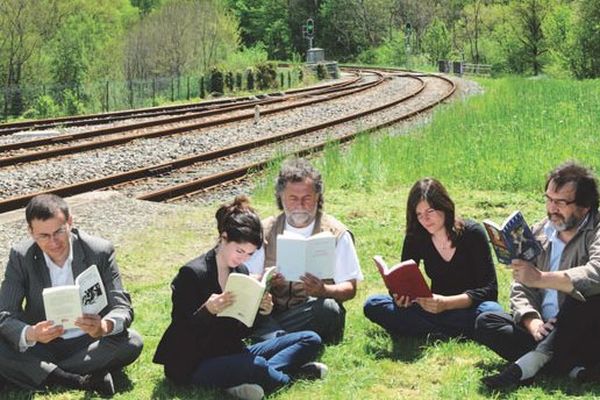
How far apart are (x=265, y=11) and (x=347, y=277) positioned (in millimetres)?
94512

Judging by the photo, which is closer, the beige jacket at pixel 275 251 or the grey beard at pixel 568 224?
the grey beard at pixel 568 224

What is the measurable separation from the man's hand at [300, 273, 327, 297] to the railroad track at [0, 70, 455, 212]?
6.60m

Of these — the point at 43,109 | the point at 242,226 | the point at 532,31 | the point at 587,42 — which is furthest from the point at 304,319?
the point at 532,31

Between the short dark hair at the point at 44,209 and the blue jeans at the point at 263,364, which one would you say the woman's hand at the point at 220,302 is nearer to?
the blue jeans at the point at 263,364

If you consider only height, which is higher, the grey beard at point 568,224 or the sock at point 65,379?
the grey beard at point 568,224

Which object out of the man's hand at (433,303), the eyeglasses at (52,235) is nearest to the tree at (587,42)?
the man's hand at (433,303)

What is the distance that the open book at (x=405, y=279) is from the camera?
530 centimetres

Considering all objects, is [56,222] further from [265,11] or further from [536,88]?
[265,11]

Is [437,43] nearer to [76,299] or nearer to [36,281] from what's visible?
[36,281]

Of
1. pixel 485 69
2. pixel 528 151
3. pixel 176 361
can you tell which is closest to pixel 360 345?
pixel 176 361

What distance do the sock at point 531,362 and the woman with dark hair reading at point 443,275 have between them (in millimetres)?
728

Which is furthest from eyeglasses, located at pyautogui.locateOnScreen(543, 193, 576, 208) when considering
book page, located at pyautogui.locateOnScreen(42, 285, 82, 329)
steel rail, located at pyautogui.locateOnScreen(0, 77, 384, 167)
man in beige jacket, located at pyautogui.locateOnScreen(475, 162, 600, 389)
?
steel rail, located at pyautogui.locateOnScreen(0, 77, 384, 167)

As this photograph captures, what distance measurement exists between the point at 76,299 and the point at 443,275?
8.01 ft

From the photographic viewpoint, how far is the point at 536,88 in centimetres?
2742
